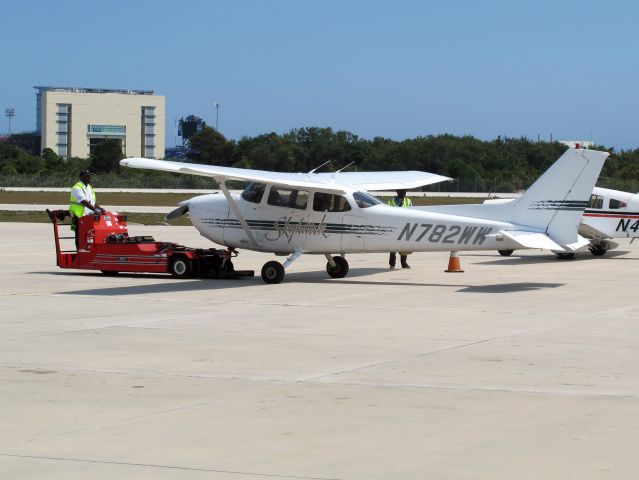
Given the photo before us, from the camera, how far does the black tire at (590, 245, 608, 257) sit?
2738cm

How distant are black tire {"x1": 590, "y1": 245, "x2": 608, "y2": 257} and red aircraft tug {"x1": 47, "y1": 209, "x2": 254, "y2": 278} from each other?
10203 millimetres

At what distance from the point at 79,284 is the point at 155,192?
5980cm

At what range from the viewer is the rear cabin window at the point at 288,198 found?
66.1 feet

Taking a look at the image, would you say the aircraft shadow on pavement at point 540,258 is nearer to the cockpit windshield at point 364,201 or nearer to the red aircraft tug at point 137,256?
the cockpit windshield at point 364,201

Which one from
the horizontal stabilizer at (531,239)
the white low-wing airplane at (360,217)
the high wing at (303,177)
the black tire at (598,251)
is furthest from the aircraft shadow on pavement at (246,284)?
the black tire at (598,251)

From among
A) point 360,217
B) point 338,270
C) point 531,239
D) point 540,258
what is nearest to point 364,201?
point 360,217

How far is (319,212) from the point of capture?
20000mm

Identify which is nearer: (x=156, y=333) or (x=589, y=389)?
(x=589, y=389)

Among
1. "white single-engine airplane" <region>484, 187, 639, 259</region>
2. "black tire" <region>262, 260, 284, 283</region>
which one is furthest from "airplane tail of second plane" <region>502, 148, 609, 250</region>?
"white single-engine airplane" <region>484, 187, 639, 259</region>

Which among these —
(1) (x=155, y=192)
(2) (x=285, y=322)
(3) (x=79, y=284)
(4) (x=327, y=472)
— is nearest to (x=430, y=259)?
(3) (x=79, y=284)

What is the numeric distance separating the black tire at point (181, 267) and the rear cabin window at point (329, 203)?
8.47 feet

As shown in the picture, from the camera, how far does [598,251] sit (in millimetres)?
27438

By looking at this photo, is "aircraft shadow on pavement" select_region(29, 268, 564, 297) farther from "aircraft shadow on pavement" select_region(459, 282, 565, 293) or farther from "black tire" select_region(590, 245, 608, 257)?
"black tire" select_region(590, 245, 608, 257)

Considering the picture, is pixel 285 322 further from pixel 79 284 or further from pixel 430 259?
pixel 430 259
